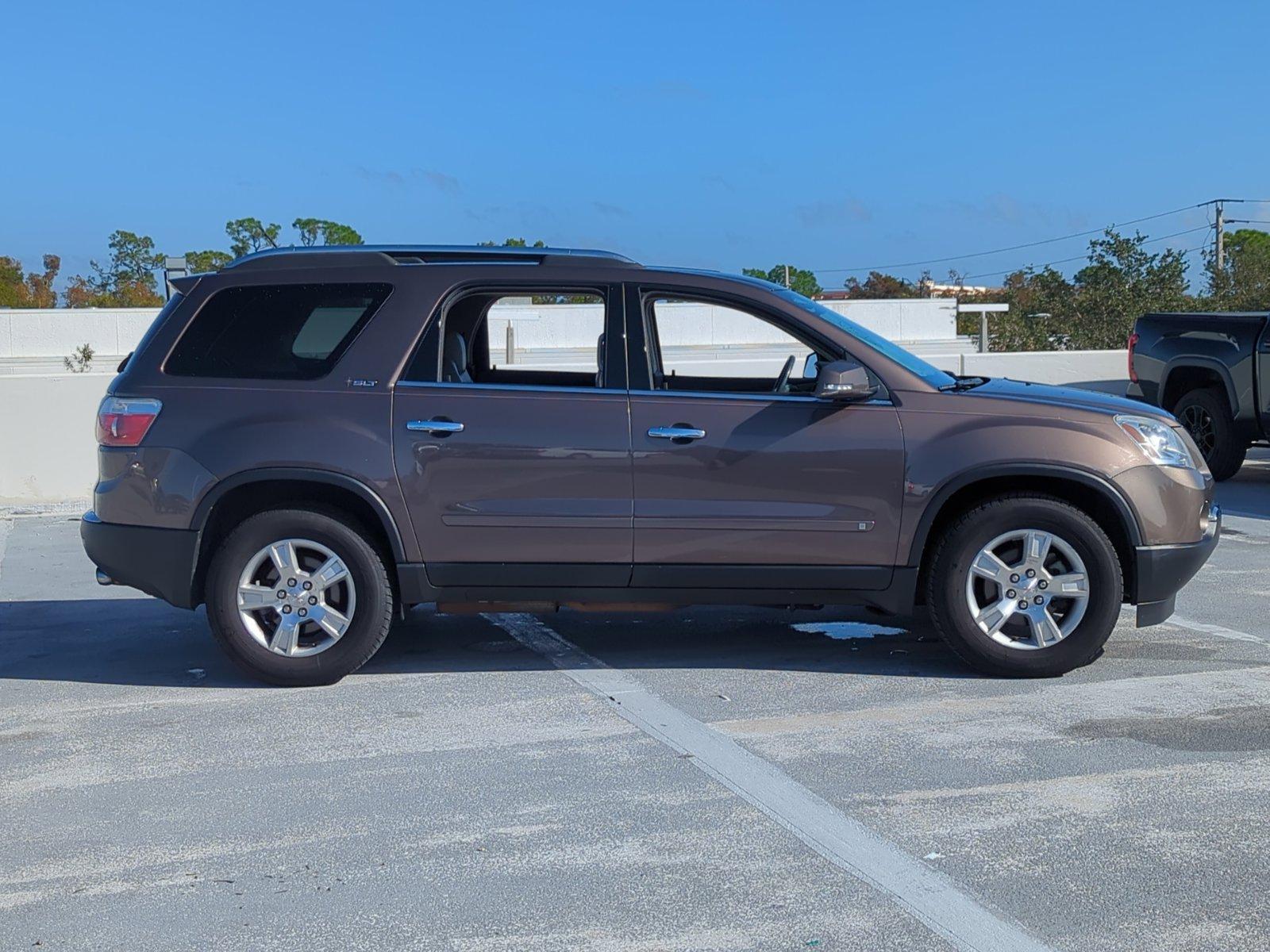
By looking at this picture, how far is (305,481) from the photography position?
20.6ft

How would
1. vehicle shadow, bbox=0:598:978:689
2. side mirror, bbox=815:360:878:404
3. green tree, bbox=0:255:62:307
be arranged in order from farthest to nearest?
green tree, bbox=0:255:62:307 < vehicle shadow, bbox=0:598:978:689 < side mirror, bbox=815:360:878:404

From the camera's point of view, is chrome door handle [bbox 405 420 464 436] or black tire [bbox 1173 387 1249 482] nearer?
chrome door handle [bbox 405 420 464 436]

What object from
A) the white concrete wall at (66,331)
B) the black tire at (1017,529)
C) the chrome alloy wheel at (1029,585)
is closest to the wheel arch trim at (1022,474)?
the black tire at (1017,529)

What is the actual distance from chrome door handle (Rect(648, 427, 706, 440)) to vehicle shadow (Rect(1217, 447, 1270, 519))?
276 inches

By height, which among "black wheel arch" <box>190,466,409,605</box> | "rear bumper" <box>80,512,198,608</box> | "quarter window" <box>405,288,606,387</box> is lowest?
"rear bumper" <box>80,512,198,608</box>

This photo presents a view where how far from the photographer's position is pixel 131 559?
6348 mm

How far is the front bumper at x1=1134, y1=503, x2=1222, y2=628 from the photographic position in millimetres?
6230

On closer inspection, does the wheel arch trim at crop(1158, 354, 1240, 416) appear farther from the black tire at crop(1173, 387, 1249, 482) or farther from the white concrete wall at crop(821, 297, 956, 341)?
the white concrete wall at crop(821, 297, 956, 341)

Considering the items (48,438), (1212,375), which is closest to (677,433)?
(1212,375)

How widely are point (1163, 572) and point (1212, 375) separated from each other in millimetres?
7945

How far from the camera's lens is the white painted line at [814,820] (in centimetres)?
367

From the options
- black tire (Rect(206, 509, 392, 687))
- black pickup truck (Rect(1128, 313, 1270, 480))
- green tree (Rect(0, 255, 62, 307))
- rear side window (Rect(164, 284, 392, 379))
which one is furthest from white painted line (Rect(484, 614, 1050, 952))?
green tree (Rect(0, 255, 62, 307))

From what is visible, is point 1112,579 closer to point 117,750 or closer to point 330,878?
point 330,878

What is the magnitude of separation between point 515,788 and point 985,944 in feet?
6.03
